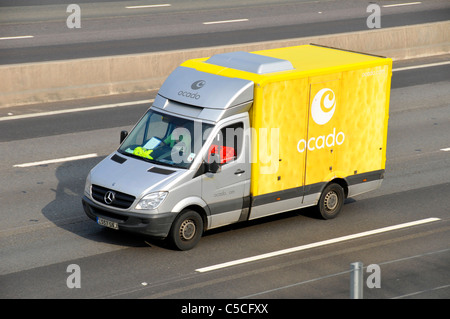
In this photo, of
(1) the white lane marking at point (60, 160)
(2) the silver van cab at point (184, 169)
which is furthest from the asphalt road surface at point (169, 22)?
(2) the silver van cab at point (184, 169)

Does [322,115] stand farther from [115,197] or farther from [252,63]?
[115,197]

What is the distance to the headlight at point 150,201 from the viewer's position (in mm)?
12000

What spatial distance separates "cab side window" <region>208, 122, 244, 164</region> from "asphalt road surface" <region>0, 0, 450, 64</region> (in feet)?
42.3

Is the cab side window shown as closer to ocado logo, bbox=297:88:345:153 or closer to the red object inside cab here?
the red object inside cab

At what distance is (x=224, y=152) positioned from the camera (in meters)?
12.7

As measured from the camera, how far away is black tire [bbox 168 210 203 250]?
1227 centimetres

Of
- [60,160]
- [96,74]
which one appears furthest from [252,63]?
[96,74]

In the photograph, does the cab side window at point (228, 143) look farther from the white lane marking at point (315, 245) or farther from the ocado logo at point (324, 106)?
the white lane marking at point (315, 245)

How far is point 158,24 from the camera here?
2966 centimetres

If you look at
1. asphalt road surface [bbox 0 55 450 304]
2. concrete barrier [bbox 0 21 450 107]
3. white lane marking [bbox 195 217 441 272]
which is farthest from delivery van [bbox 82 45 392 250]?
concrete barrier [bbox 0 21 450 107]

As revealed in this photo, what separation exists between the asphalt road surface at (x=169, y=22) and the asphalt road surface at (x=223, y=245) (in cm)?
835

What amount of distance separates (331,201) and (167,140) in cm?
318
